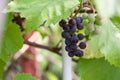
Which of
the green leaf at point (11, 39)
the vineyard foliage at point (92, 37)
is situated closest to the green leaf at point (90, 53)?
the vineyard foliage at point (92, 37)

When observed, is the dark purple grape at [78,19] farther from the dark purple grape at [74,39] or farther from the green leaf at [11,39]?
the green leaf at [11,39]

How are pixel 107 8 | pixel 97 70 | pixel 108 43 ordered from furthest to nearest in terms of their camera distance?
pixel 97 70
pixel 108 43
pixel 107 8

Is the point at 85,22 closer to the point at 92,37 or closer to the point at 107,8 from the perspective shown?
the point at 92,37

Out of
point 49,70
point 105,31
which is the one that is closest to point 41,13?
point 105,31

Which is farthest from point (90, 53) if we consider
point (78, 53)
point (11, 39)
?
point (11, 39)

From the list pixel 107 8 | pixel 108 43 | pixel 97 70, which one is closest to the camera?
pixel 107 8
